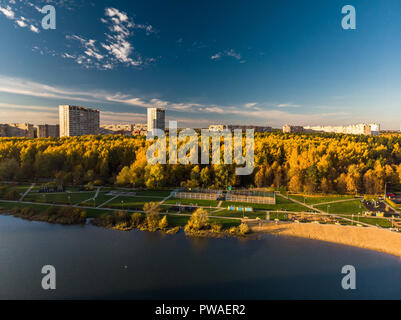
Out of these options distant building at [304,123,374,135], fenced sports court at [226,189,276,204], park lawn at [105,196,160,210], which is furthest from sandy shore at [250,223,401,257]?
distant building at [304,123,374,135]

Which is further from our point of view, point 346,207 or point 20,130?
point 20,130

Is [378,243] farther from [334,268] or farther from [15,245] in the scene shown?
[15,245]

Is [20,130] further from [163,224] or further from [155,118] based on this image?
[163,224]

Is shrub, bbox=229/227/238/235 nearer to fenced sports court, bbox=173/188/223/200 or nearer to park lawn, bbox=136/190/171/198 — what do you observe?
fenced sports court, bbox=173/188/223/200

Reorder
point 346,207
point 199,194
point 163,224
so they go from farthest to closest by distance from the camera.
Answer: point 199,194 < point 346,207 < point 163,224

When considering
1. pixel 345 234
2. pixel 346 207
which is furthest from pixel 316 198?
pixel 345 234

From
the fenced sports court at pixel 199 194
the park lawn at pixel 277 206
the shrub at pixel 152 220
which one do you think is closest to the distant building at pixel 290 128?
the park lawn at pixel 277 206
